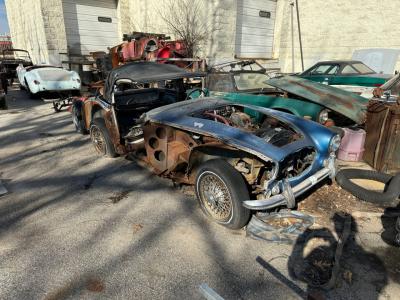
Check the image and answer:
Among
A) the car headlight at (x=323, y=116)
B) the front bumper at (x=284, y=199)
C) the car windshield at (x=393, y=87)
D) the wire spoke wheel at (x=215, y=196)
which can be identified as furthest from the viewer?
the car headlight at (x=323, y=116)

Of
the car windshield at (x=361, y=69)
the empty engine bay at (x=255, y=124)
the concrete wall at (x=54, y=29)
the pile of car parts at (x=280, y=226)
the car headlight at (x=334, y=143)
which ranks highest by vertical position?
the concrete wall at (x=54, y=29)

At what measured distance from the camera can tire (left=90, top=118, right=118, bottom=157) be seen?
488 cm

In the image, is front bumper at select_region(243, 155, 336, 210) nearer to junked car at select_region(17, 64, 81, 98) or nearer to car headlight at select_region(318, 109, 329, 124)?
car headlight at select_region(318, 109, 329, 124)

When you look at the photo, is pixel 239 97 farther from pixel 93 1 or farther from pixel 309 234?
pixel 93 1

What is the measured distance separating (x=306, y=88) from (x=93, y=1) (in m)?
14.2

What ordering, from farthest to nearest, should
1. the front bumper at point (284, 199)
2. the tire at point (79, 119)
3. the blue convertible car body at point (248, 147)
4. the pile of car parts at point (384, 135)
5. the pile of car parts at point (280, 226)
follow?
the tire at point (79, 119) → the pile of car parts at point (384, 135) → the pile of car parts at point (280, 226) → the blue convertible car body at point (248, 147) → the front bumper at point (284, 199)

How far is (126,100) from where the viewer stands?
523 centimetres

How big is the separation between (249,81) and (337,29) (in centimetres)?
1009

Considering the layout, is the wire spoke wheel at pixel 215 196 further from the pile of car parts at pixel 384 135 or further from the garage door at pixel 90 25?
the garage door at pixel 90 25

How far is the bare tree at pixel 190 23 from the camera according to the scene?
12.8 meters

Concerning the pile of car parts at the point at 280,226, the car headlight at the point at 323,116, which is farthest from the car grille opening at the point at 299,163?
the car headlight at the point at 323,116

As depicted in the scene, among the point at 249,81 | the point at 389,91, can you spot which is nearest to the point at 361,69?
the point at 249,81

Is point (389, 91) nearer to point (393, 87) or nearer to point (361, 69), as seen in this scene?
point (393, 87)

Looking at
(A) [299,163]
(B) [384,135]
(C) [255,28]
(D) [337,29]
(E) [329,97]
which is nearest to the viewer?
(A) [299,163]
